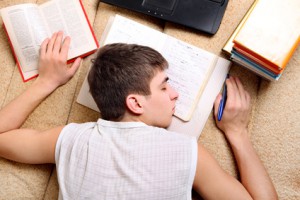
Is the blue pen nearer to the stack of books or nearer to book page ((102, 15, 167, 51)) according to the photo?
the stack of books

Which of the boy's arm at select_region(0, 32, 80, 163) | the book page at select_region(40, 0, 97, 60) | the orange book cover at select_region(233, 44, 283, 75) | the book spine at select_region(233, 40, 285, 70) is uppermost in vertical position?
the book spine at select_region(233, 40, 285, 70)

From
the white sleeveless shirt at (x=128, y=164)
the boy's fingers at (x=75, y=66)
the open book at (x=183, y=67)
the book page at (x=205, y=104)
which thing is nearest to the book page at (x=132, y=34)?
the open book at (x=183, y=67)

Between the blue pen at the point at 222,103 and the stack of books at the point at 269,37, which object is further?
the blue pen at the point at 222,103

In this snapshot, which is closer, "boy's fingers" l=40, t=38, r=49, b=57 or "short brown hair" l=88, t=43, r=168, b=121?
"short brown hair" l=88, t=43, r=168, b=121

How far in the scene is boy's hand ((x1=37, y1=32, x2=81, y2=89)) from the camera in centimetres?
115

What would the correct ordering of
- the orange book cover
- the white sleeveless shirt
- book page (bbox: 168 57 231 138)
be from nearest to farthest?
the white sleeveless shirt
the orange book cover
book page (bbox: 168 57 231 138)

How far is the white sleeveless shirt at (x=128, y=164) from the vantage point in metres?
0.87

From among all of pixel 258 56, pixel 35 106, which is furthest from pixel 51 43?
pixel 258 56

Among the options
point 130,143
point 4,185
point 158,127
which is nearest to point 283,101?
point 158,127

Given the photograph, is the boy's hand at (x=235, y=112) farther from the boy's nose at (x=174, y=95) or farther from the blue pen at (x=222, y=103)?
the boy's nose at (x=174, y=95)

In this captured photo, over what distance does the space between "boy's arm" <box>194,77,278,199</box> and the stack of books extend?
12 centimetres

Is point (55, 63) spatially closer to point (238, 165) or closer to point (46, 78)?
point (46, 78)

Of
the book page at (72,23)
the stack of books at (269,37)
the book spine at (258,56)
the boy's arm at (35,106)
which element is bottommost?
the boy's arm at (35,106)

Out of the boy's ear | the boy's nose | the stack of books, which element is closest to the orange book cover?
the stack of books
